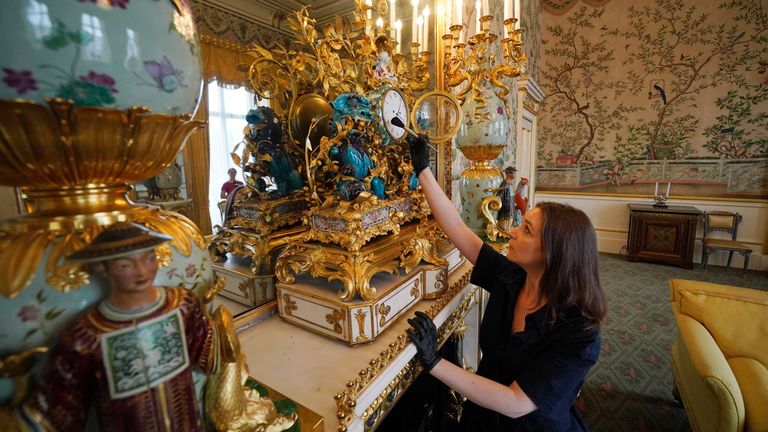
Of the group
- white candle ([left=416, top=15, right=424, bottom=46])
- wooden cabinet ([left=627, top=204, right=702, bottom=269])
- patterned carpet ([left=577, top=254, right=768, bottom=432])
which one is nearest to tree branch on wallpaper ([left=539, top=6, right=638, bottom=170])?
wooden cabinet ([left=627, top=204, right=702, bottom=269])

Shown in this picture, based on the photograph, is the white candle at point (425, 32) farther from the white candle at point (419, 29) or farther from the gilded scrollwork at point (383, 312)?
the gilded scrollwork at point (383, 312)

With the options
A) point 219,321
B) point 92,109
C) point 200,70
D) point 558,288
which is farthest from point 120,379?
point 558,288

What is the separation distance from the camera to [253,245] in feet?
3.69

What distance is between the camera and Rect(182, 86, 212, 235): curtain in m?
0.89

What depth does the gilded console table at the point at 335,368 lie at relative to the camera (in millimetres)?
695

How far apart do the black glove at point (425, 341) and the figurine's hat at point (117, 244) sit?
0.75 metres

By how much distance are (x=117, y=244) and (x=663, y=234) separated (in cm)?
589

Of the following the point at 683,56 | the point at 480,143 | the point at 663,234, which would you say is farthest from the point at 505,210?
the point at 683,56

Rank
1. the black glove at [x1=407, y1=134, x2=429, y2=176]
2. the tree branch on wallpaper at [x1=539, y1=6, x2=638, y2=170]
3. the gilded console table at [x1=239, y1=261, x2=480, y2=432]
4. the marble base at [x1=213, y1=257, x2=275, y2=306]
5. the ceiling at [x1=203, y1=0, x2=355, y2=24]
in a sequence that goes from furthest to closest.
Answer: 1. the tree branch on wallpaper at [x1=539, y1=6, x2=638, y2=170]
2. the black glove at [x1=407, y1=134, x2=429, y2=176]
3. the marble base at [x1=213, y1=257, x2=275, y2=306]
4. the ceiling at [x1=203, y1=0, x2=355, y2=24]
5. the gilded console table at [x1=239, y1=261, x2=480, y2=432]

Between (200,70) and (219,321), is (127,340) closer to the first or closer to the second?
(219,321)

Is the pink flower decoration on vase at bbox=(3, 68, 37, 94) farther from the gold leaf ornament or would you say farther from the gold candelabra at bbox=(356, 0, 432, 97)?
the gold candelabra at bbox=(356, 0, 432, 97)

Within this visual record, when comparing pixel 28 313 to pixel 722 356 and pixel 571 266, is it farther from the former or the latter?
pixel 722 356

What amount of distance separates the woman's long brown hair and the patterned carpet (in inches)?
54.5

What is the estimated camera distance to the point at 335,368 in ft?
2.76
